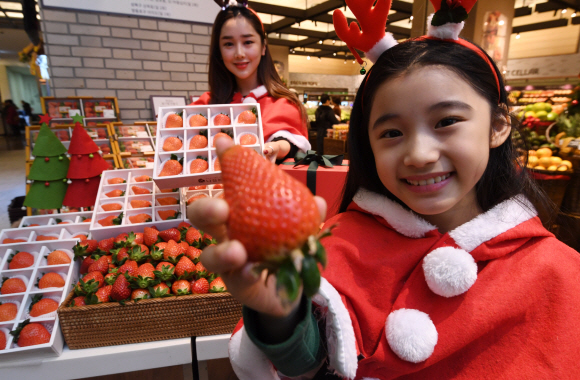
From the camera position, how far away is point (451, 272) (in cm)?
80

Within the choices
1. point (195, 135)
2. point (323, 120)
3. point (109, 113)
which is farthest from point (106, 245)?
point (323, 120)

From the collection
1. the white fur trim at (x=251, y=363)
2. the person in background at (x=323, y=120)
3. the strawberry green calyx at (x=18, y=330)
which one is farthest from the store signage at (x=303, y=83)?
the white fur trim at (x=251, y=363)

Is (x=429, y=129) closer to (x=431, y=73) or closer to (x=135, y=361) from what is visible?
(x=431, y=73)

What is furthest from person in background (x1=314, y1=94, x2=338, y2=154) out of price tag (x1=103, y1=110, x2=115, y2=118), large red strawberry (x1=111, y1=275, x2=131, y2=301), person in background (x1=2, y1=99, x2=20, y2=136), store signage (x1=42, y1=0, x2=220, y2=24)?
person in background (x1=2, y1=99, x2=20, y2=136)

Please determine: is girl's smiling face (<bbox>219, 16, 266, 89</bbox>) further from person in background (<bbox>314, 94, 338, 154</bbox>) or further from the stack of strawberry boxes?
person in background (<bbox>314, 94, 338, 154</bbox>)

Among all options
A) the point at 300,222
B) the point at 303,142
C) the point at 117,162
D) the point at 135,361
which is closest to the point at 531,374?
the point at 300,222

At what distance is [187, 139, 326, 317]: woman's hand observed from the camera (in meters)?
0.44

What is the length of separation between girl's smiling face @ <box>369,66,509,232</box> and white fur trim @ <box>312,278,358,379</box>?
341 mm

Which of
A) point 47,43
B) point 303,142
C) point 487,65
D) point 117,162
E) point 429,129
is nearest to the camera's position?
point 429,129

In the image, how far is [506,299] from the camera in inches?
32.2

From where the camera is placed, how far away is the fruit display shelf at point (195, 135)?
1410 mm

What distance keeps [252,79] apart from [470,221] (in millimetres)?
1654

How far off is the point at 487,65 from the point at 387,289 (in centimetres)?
72

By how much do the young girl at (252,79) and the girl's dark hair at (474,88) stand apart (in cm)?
69
